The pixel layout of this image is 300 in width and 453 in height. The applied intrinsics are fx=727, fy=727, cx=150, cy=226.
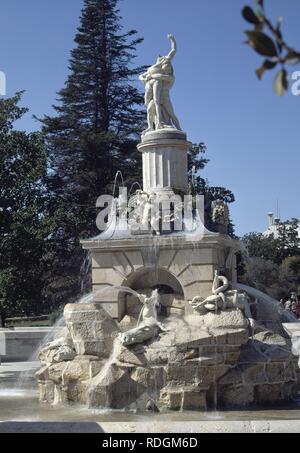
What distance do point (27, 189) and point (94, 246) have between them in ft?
36.9

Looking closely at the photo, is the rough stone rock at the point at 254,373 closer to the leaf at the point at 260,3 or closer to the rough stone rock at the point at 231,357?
the rough stone rock at the point at 231,357

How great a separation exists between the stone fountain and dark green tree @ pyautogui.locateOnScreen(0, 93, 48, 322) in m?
8.90

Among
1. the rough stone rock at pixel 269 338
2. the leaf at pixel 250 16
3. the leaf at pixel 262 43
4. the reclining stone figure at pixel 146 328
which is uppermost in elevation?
the leaf at pixel 250 16

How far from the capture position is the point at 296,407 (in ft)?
40.7

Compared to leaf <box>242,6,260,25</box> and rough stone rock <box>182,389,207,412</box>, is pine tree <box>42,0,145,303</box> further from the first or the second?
leaf <box>242,6,260,25</box>

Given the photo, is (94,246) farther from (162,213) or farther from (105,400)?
(105,400)

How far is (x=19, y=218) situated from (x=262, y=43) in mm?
22557

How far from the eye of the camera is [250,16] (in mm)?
2961

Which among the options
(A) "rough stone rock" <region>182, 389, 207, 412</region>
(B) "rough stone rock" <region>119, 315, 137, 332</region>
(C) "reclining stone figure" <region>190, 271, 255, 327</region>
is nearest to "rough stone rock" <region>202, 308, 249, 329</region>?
(C) "reclining stone figure" <region>190, 271, 255, 327</region>

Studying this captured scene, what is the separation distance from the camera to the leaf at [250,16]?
116 inches

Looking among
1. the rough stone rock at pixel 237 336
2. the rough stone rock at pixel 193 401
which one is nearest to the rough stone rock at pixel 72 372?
the rough stone rock at pixel 193 401

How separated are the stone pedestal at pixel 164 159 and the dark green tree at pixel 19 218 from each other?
8.46 metres

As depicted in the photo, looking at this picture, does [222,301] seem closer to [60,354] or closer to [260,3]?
[60,354]

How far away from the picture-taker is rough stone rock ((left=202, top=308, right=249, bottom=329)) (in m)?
12.7
